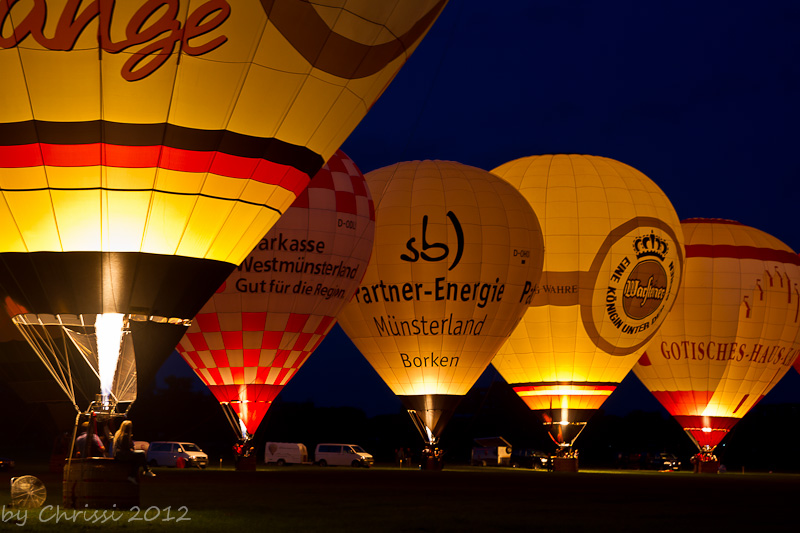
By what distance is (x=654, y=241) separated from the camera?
2786 centimetres

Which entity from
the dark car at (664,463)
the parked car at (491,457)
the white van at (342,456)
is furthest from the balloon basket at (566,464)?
the parked car at (491,457)

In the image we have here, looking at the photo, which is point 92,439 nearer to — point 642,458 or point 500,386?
point 642,458

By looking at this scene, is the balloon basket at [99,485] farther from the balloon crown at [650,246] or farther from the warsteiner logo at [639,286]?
the balloon crown at [650,246]

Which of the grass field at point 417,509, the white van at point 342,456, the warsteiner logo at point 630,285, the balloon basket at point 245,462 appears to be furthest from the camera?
the white van at point 342,456

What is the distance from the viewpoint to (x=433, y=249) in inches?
976

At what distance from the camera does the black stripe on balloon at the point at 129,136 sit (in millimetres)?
11789

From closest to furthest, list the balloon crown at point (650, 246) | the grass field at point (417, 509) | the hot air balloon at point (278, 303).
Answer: the grass field at point (417, 509) → the hot air balloon at point (278, 303) → the balloon crown at point (650, 246)

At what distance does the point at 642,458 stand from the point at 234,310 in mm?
24086

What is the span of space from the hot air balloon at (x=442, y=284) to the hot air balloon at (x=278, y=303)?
270 cm

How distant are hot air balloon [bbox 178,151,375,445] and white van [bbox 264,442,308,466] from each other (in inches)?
500

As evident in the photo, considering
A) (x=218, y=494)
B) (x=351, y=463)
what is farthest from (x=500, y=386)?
(x=218, y=494)

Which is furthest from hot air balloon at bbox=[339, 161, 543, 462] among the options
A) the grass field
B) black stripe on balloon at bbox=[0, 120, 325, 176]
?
black stripe on balloon at bbox=[0, 120, 325, 176]

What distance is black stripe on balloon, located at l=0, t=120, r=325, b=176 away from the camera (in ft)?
38.7

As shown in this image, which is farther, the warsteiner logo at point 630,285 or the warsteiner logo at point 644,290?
the warsteiner logo at point 644,290
